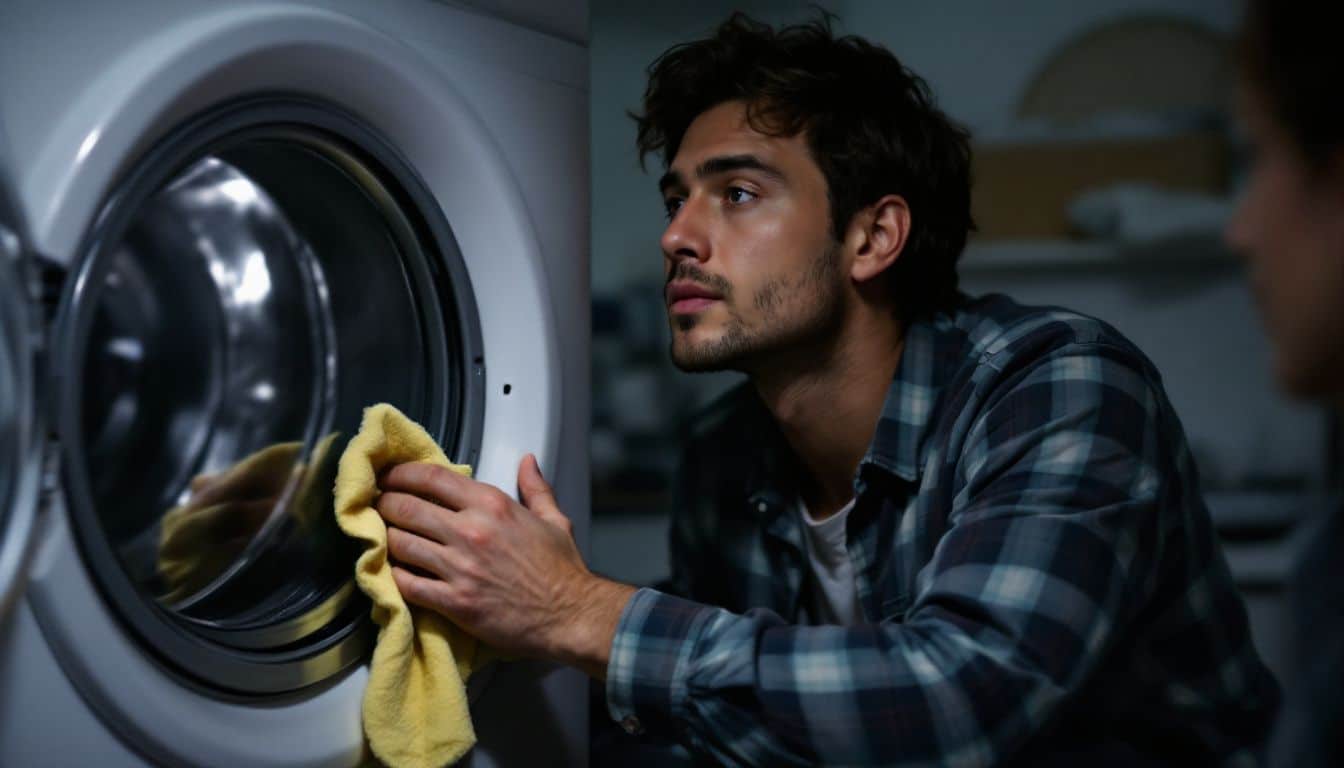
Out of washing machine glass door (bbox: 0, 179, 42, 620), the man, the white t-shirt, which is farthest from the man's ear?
washing machine glass door (bbox: 0, 179, 42, 620)

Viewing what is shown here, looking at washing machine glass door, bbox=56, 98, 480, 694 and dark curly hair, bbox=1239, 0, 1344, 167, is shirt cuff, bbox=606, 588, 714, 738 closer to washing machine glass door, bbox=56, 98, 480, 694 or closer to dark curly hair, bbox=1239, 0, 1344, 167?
washing machine glass door, bbox=56, 98, 480, 694

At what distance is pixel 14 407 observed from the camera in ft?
1.89

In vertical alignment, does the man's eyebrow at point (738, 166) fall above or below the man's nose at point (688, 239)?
above

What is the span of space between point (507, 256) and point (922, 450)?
16.9 inches

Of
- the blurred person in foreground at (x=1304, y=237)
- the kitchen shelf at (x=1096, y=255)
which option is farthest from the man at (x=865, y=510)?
the kitchen shelf at (x=1096, y=255)

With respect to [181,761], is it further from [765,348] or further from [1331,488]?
[1331,488]

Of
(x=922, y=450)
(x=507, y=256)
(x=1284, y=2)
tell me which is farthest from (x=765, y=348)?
(x=1284, y=2)

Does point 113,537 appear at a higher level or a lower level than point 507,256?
lower

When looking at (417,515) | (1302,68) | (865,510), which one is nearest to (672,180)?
(865,510)

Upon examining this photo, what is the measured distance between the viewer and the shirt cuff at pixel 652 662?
2.75 ft

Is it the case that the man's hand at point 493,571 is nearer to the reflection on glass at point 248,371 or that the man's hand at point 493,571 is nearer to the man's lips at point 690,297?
the reflection on glass at point 248,371

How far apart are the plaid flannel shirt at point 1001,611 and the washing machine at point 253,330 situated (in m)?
0.21

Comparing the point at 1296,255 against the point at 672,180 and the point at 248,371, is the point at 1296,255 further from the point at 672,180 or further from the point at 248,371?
the point at 248,371

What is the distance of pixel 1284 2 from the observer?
60 centimetres
